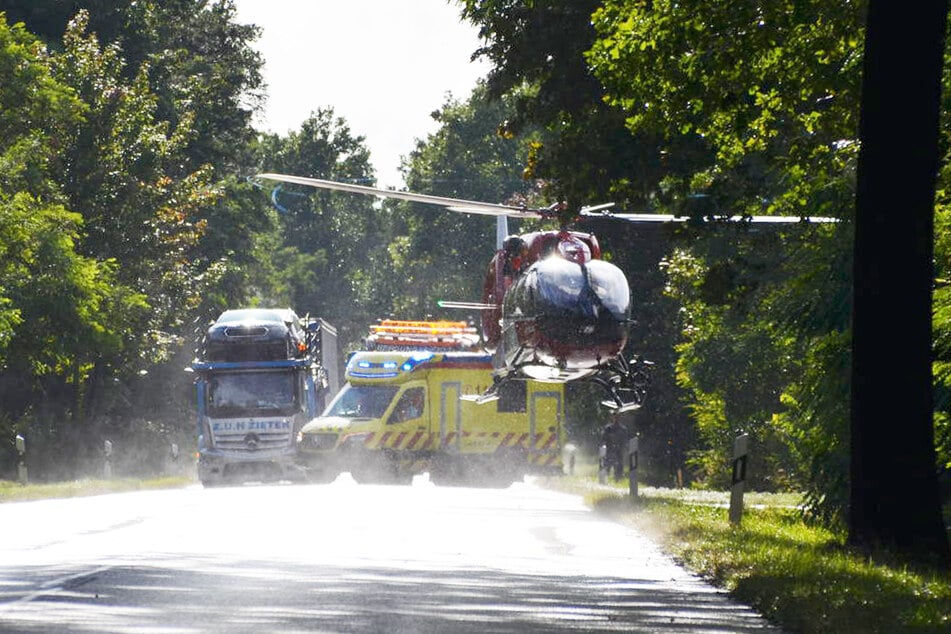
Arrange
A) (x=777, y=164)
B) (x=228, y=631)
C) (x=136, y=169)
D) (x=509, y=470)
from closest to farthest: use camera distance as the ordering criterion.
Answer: (x=228, y=631), (x=777, y=164), (x=509, y=470), (x=136, y=169)

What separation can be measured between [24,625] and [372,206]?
12800 cm

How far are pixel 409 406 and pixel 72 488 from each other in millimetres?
7089

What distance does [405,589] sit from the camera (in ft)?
45.3

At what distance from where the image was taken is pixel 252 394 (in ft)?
145

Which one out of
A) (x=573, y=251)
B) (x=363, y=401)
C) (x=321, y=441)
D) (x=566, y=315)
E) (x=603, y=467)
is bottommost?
(x=603, y=467)

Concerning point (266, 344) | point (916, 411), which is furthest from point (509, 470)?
point (916, 411)

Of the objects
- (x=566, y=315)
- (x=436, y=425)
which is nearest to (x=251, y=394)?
(x=436, y=425)

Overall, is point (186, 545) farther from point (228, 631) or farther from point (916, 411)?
point (228, 631)

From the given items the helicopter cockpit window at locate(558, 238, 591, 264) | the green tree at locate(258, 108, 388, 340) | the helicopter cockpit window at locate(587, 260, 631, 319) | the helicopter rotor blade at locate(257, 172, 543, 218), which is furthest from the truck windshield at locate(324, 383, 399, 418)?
the green tree at locate(258, 108, 388, 340)

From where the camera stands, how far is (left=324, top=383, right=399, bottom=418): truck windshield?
43.1 m

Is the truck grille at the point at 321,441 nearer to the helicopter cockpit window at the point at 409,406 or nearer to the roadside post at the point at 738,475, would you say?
the helicopter cockpit window at the point at 409,406

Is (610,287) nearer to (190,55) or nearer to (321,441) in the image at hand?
(321,441)

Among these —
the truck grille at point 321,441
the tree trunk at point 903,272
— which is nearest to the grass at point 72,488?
the truck grille at point 321,441

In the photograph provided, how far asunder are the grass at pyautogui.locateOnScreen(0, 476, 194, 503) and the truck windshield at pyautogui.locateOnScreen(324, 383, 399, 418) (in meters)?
4.73
